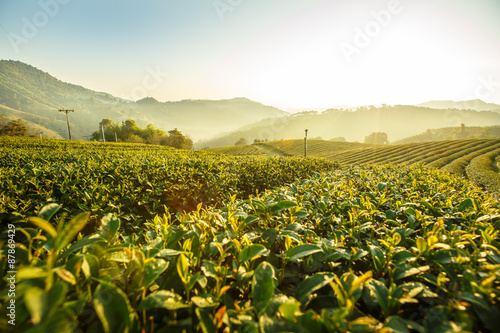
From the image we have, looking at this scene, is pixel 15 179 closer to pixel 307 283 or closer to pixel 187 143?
pixel 307 283

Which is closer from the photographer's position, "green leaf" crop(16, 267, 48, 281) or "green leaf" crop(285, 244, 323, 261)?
"green leaf" crop(16, 267, 48, 281)

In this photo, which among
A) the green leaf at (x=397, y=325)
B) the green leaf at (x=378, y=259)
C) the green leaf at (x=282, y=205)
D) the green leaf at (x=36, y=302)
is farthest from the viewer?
the green leaf at (x=282, y=205)

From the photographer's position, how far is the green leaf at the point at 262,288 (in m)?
0.87

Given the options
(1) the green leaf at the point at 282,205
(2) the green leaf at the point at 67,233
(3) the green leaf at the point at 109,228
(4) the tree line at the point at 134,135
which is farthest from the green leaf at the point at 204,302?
(4) the tree line at the point at 134,135

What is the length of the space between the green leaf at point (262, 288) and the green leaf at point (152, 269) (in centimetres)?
41

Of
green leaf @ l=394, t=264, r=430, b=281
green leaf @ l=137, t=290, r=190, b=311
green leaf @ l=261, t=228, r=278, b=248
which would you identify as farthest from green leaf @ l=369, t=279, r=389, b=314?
green leaf @ l=137, t=290, r=190, b=311

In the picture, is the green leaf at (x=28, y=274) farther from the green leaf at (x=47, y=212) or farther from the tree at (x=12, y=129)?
the tree at (x=12, y=129)

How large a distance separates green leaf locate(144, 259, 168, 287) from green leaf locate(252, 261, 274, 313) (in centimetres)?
41

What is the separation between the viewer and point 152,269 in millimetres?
892

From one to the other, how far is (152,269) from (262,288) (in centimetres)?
49

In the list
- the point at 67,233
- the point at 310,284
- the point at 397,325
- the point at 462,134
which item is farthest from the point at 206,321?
the point at 462,134

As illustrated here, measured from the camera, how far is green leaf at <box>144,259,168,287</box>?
2.78 ft

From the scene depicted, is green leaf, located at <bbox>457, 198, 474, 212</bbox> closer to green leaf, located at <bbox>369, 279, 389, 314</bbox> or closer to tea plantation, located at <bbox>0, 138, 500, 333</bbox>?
tea plantation, located at <bbox>0, 138, 500, 333</bbox>

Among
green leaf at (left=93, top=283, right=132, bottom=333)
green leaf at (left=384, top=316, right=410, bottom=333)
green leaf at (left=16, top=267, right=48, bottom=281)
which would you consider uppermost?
green leaf at (left=16, top=267, right=48, bottom=281)
